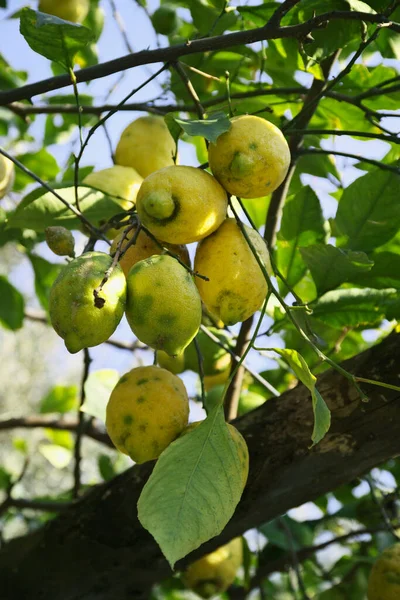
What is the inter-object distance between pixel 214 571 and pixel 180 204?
1.05 metres

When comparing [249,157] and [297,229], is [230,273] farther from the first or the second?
[297,229]

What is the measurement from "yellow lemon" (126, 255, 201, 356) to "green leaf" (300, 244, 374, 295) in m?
0.33

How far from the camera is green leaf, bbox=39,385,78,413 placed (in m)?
2.47

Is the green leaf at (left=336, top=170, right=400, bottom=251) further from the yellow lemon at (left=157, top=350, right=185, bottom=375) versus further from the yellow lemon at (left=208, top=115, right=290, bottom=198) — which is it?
the yellow lemon at (left=157, top=350, right=185, bottom=375)

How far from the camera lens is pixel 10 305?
71.4 inches

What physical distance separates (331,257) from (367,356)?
0.56 ft

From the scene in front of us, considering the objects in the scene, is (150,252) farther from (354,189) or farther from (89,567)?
(89,567)

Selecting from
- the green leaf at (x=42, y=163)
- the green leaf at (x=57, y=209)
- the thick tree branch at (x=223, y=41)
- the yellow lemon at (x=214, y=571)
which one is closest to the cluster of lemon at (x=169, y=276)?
the thick tree branch at (x=223, y=41)

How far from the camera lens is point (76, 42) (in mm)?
973

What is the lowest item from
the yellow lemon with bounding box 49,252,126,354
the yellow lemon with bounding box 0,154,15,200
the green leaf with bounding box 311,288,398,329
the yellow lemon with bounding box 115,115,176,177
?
the green leaf with bounding box 311,288,398,329

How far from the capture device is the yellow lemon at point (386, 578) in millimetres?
1199

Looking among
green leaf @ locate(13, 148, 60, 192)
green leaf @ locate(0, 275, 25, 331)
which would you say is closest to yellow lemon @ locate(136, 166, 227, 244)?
green leaf @ locate(0, 275, 25, 331)

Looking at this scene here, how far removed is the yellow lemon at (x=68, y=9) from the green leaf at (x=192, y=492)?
142 cm

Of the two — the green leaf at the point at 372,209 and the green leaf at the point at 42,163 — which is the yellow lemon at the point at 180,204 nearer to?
the green leaf at the point at 372,209
